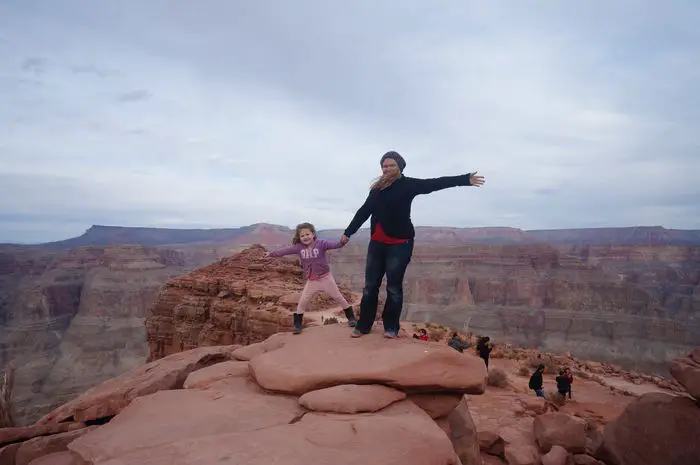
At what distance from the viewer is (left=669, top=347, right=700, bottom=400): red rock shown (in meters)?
5.36

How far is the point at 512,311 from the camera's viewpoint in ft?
193

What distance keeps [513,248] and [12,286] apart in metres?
84.6

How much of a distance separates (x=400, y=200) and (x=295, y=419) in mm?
2805

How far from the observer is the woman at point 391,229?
509 centimetres

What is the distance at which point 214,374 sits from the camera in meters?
4.85

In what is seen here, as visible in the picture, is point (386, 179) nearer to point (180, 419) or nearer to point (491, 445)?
point (180, 419)

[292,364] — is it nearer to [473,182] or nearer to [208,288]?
[473,182]

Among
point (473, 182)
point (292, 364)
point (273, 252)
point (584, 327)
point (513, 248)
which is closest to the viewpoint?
point (292, 364)

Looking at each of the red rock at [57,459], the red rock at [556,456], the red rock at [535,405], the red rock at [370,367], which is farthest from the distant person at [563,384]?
the red rock at [57,459]

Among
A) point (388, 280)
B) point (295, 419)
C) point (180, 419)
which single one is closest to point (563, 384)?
point (388, 280)

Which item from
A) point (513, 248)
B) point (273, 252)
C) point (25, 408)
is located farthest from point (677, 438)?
point (513, 248)

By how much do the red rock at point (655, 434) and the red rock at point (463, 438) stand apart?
98.2 inches

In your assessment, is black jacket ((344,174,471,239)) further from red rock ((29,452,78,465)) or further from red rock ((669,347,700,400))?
red rock ((669,347,700,400))

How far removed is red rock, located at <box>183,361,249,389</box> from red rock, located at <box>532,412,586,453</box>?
210 inches
